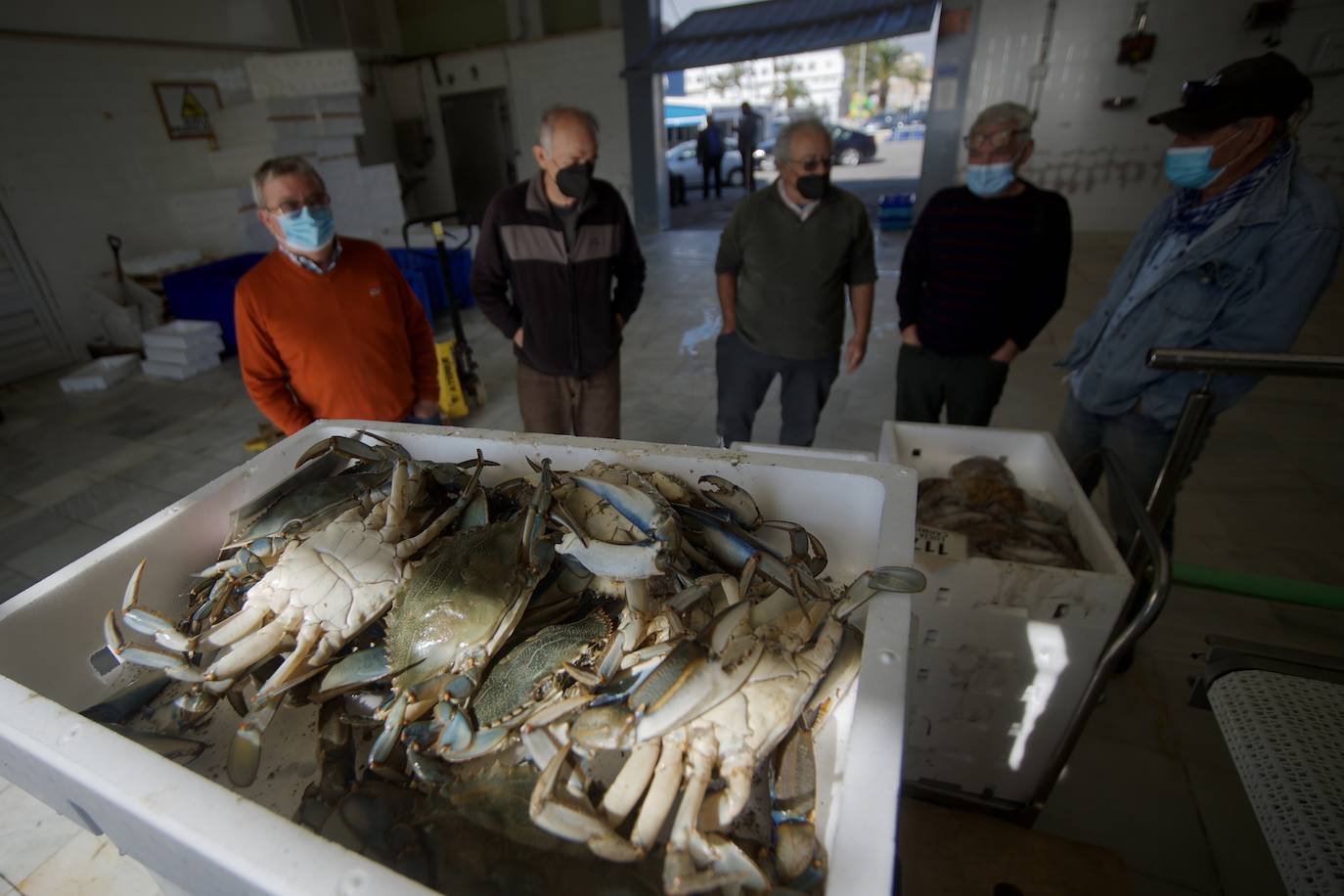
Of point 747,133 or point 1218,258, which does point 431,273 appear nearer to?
point 1218,258

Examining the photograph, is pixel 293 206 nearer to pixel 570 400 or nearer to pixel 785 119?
pixel 570 400

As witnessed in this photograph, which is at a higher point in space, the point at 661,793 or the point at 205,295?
the point at 661,793

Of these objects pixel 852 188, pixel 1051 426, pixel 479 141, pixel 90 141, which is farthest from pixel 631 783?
pixel 852 188

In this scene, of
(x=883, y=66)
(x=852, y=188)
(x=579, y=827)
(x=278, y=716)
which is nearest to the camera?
(x=579, y=827)

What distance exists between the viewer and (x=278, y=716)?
1049mm

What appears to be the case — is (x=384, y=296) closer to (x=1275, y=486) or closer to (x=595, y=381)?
(x=595, y=381)

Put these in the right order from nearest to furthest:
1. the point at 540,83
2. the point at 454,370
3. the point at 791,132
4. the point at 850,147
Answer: the point at 791,132, the point at 454,370, the point at 540,83, the point at 850,147

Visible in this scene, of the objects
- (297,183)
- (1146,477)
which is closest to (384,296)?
(297,183)

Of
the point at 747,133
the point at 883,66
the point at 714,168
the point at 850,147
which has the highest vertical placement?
the point at 883,66

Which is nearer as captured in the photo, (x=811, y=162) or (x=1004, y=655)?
(x=1004, y=655)

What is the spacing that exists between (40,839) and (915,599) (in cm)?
238

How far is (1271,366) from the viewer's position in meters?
1.38

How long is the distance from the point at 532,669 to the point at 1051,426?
4042 mm

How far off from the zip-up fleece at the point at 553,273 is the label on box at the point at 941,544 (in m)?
1.56
